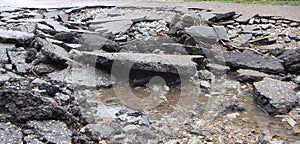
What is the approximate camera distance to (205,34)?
454cm

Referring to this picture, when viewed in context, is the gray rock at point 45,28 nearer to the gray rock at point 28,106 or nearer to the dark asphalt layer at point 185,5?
the dark asphalt layer at point 185,5

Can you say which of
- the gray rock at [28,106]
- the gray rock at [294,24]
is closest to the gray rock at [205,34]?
the gray rock at [294,24]

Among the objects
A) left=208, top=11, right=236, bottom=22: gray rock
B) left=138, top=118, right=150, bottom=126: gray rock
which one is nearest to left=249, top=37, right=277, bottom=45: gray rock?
left=208, top=11, right=236, bottom=22: gray rock

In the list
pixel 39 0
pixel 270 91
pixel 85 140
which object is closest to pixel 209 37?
pixel 270 91

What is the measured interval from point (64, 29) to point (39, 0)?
3123mm

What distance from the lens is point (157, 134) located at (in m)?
2.69

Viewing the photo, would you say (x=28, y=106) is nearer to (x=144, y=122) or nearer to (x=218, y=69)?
(x=144, y=122)

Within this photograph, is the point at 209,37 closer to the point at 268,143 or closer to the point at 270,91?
the point at 270,91

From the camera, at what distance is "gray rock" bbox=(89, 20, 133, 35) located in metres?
5.28

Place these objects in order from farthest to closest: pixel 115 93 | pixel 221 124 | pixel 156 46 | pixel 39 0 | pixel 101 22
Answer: pixel 39 0 → pixel 101 22 → pixel 156 46 → pixel 115 93 → pixel 221 124

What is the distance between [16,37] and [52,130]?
2.21 metres

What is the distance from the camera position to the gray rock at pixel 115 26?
5.28m

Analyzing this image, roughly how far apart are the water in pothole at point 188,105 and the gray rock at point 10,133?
608 mm

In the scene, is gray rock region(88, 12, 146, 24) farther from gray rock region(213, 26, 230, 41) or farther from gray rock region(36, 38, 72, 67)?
gray rock region(36, 38, 72, 67)
